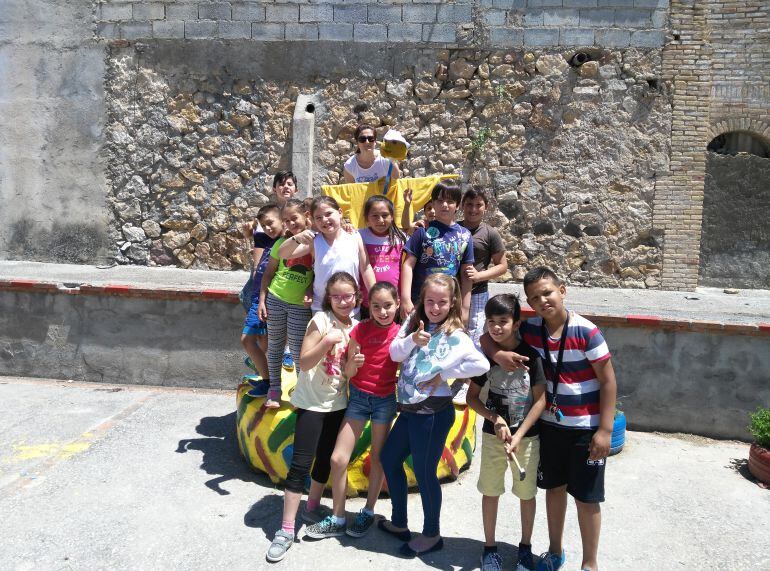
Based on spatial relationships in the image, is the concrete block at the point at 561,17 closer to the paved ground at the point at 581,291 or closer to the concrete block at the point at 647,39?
the concrete block at the point at 647,39

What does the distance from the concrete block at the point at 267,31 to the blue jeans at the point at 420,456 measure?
24.9ft

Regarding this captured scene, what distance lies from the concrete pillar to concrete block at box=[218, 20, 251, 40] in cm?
127

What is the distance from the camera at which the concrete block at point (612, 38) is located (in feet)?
30.2

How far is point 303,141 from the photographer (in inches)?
375

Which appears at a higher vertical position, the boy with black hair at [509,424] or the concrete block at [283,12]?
the concrete block at [283,12]

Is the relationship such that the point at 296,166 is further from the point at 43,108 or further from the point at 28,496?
the point at 28,496

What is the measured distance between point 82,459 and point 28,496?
627 millimetres

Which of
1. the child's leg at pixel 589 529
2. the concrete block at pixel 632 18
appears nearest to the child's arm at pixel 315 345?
the child's leg at pixel 589 529

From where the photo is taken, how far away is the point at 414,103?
9.50m

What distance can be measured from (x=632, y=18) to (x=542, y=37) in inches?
50.9

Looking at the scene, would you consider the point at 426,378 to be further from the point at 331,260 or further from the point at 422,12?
the point at 422,12

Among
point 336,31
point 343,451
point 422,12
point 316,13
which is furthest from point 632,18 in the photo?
point 343,451

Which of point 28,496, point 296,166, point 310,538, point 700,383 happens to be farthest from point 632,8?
point 28,496

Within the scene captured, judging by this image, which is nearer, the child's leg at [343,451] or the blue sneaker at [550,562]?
the blue sneaker at [550,562]
